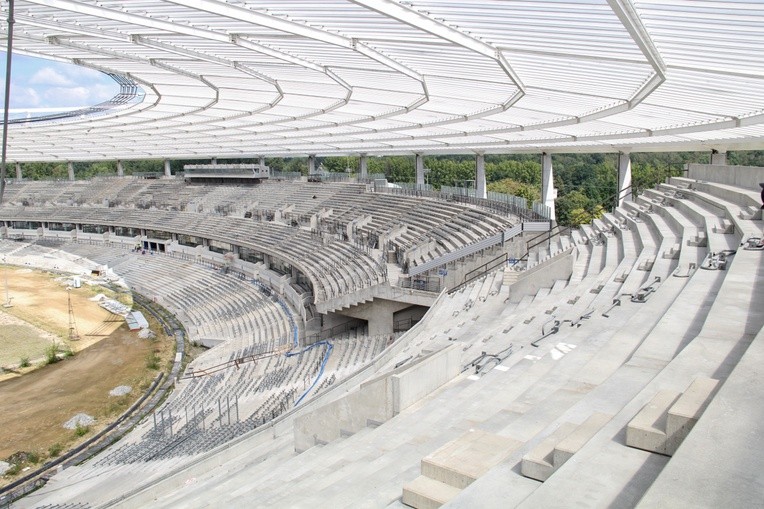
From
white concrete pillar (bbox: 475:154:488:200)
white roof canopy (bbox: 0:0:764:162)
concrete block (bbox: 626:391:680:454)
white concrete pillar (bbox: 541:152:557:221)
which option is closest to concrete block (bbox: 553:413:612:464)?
concrete block (bbox: 626:391:680:454)

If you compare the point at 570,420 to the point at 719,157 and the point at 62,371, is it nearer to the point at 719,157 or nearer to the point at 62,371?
the point at 719,157

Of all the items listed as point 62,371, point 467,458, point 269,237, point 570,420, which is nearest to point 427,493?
point 467,458

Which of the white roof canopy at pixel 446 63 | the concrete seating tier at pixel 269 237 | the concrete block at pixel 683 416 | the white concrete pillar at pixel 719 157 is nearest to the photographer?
the concrete block at pixel 683 416

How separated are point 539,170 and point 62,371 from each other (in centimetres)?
6378

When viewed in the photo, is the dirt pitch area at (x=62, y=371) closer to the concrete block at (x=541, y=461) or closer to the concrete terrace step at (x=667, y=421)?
the concrete block at (x=541, y=461)

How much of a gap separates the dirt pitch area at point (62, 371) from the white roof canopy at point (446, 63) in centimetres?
1273

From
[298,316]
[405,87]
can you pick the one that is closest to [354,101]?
[405,87]

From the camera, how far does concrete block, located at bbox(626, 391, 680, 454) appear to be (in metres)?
4.00

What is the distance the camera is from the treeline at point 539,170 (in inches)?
2099

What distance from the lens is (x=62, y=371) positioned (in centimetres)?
2697

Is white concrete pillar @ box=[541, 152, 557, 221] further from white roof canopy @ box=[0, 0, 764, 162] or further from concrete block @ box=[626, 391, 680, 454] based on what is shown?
concrete block @ box=[626, 391, 680, 454]

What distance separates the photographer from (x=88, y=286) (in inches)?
1793

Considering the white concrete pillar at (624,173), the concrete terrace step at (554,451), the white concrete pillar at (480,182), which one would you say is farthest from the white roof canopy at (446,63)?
the concrete terrace step at (554,451)

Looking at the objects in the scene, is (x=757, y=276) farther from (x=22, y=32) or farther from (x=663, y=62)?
(x=22, y=32)
